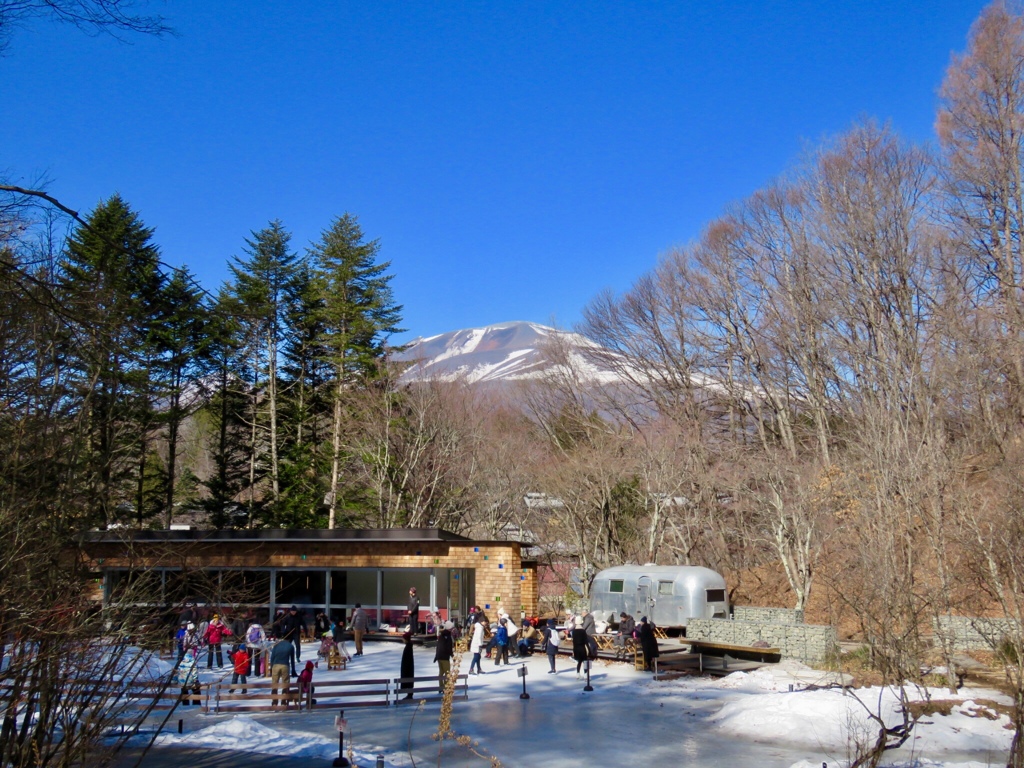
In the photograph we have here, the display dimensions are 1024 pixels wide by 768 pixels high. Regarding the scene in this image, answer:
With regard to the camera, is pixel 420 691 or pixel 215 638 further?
pixel 215 638

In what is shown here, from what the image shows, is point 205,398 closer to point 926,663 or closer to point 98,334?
point 926,663

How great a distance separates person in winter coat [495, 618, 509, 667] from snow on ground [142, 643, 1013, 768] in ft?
12.7

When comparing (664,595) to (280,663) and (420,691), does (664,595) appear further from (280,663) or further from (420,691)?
(280,663)

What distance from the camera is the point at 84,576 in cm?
995

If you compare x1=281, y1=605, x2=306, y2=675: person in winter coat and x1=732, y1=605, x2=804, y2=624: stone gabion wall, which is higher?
x1=281, y1=605, x2=306, y2=675: person in winter coat

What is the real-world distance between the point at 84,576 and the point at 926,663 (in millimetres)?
17338

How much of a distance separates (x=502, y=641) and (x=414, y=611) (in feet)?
→ 12.4

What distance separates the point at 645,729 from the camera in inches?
577

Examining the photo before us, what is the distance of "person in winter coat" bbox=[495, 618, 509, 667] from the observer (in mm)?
22531

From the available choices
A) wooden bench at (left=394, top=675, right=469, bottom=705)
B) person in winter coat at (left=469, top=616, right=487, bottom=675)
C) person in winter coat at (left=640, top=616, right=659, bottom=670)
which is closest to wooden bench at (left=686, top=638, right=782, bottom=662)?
person in winter coat at (left=640, top=616, right=659, bottom=670)

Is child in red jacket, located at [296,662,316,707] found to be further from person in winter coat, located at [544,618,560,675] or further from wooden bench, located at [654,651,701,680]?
wooden bench, located at [654,651,701,680]

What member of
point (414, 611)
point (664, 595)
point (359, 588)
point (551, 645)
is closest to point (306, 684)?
point (551, 645)

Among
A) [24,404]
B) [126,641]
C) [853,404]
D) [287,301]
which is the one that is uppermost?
[287,301]

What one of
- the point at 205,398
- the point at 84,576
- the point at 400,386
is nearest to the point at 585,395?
the point at 400,386
